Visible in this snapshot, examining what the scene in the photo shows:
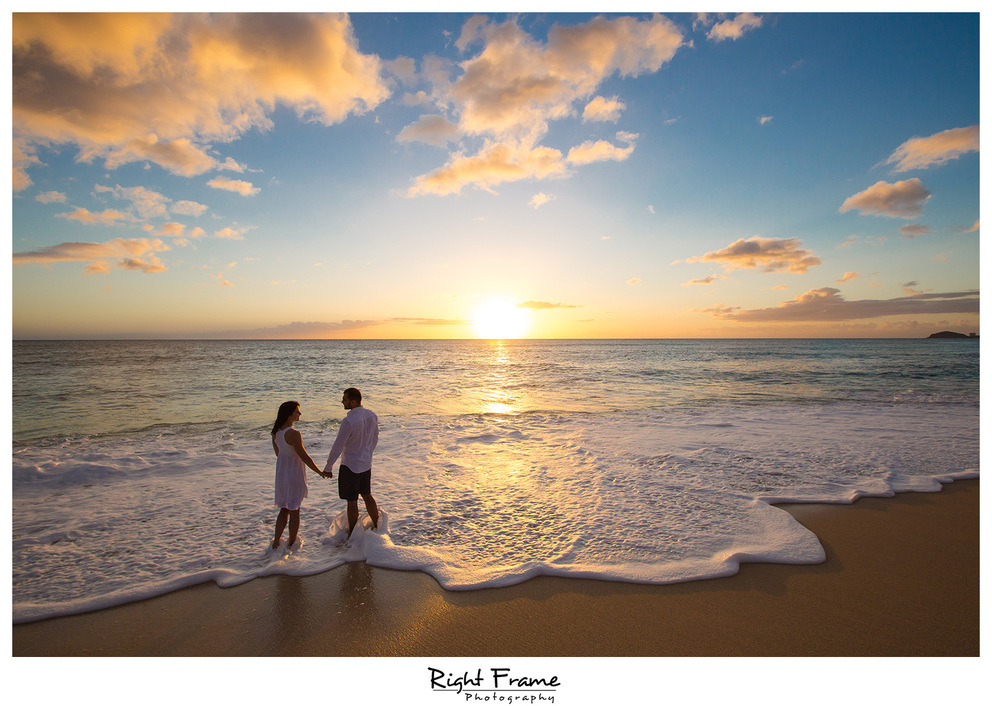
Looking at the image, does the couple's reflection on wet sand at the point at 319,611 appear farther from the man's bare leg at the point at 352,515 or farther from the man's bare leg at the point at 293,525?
the man's bare leg at the point at 352,515

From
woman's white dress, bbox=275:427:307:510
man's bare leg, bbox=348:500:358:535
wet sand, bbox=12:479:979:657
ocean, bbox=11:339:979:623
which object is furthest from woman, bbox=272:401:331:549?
wet sand, bbox=12:479:979:657

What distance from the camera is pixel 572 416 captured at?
46.4ft

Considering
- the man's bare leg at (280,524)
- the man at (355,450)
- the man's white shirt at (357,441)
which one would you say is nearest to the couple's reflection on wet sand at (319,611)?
the man's bare leg at (280,524)

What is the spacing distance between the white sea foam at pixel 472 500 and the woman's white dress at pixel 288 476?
637 millimetres

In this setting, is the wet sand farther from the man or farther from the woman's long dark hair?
the woman's long dark hair

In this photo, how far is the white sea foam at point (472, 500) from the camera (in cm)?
446

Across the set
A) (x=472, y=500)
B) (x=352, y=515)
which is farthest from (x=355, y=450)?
(x=472, y=500)

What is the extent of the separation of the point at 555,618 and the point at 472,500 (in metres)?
3.04

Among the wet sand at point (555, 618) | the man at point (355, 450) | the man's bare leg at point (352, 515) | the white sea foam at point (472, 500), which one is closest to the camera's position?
the wet sand at point (555, 618)

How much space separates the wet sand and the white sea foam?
22cm

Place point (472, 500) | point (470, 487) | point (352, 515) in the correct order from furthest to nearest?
point (470, 487), point (472, 500), point (352, 515)

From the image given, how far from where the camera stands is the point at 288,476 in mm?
4664

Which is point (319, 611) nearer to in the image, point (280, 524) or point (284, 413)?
point (280, 524)

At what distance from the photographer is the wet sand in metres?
3.38
